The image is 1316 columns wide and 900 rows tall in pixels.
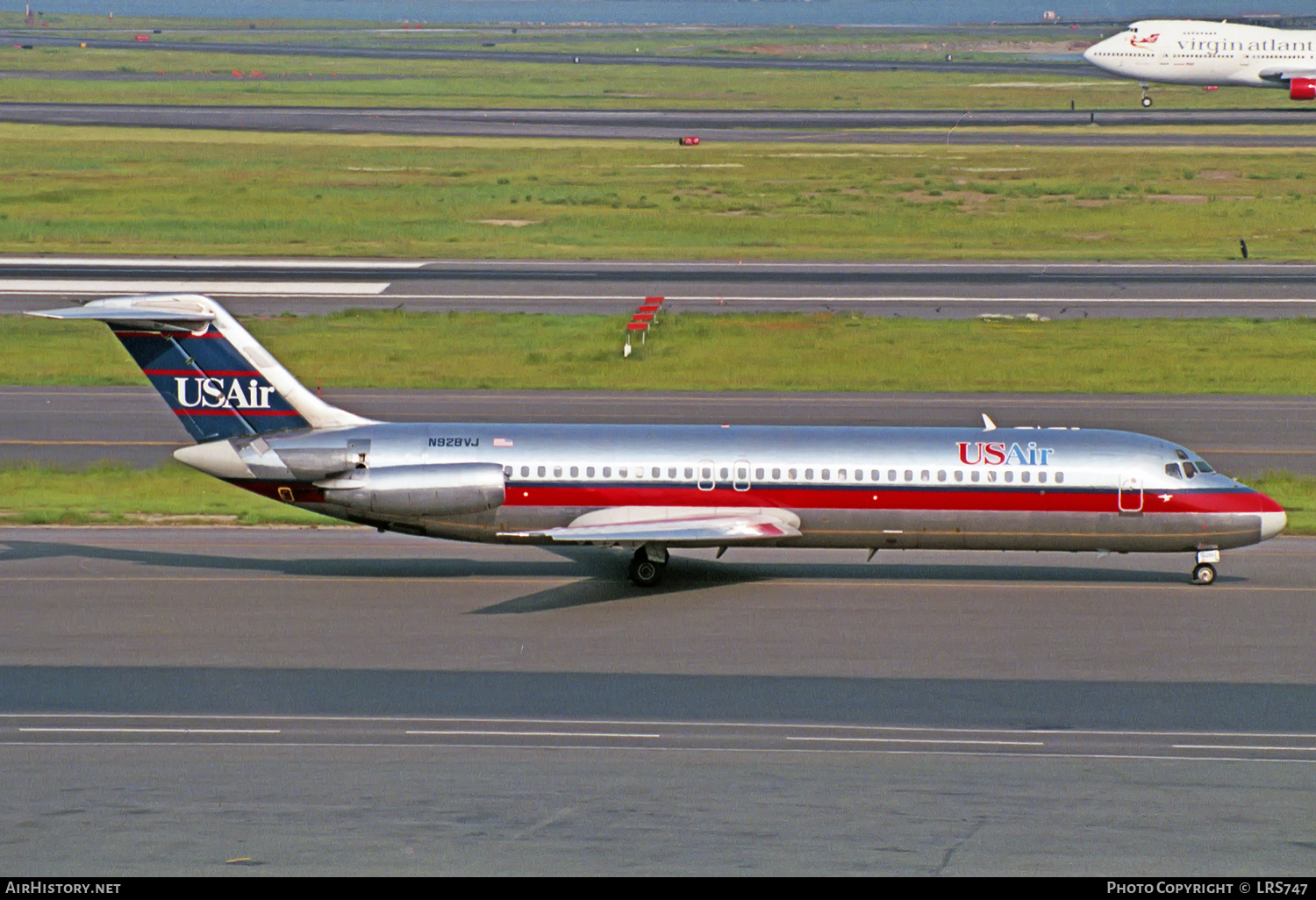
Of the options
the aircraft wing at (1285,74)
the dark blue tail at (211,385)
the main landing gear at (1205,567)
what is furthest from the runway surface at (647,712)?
the aircraft wing at (1285,74)

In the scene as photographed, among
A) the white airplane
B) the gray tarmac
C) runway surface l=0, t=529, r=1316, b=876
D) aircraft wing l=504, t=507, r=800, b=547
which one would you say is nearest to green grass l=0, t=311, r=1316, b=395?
the gray tarmac

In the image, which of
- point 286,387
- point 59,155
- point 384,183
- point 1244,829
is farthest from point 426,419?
point 59,155

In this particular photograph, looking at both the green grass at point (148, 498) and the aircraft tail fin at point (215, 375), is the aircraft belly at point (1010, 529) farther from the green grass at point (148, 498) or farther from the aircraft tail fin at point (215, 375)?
the aircraft tail fin at point (215, 375)

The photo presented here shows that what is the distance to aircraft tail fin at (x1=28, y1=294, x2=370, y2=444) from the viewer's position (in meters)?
33.3

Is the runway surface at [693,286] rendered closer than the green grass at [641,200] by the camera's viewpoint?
Yes

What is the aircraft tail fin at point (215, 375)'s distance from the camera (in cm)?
3328

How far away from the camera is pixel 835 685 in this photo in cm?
2644

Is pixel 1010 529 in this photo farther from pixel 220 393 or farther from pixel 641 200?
pixel 641 200

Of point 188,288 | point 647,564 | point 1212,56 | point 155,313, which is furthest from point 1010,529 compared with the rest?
point 1212,56

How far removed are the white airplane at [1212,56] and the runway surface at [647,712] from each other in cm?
11970

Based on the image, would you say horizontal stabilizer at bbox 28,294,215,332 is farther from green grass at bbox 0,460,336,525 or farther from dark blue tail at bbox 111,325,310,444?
green grass at bbox 0,460,336,525

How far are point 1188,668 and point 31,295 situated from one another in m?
55.9

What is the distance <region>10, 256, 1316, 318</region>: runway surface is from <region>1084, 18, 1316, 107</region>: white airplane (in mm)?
71117

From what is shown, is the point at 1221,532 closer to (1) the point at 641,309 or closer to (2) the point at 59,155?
(1) the point at 641,309
